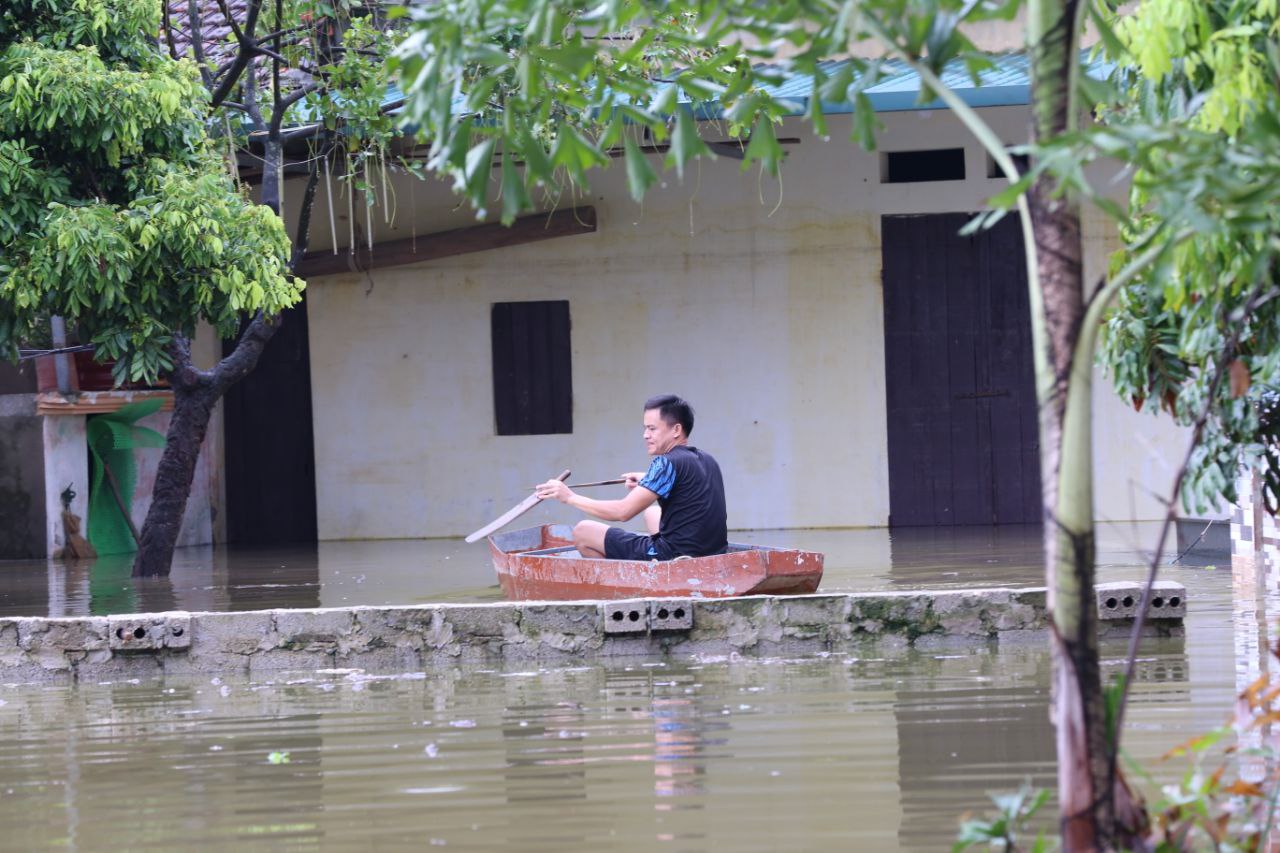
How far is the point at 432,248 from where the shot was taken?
15711 mm

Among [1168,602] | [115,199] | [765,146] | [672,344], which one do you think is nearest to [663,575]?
[1168,602]

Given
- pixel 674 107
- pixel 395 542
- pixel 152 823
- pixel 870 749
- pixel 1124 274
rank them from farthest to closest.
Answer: pixel 395 542
pixel 870 749
pixel 152 823
pixel 674 107
pixel 1124 274

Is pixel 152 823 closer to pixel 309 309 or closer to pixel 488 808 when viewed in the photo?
pixel 488 808

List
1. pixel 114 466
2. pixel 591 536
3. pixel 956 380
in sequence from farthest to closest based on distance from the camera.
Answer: pixel 956 380 → pixel 114 466 → pixel 591 536

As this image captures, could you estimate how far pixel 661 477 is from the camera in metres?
9.03

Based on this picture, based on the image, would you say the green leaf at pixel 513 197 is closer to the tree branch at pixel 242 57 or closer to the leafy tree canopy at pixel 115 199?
the leafy tree canopy at pixel 115 199

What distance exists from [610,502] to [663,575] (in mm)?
801

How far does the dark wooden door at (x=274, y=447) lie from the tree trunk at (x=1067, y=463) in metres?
13.8

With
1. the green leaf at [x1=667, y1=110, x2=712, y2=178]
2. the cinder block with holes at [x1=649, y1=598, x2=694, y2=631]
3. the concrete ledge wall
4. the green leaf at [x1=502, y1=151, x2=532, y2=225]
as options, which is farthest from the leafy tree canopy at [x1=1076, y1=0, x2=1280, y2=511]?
the cinder block with holes at [x1=649, y1=598, x2=694, y2=631]

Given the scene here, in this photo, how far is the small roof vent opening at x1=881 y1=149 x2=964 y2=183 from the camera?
15617mm

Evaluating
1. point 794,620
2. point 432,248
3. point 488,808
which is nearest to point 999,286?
point 432,248

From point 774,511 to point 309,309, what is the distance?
5221mm

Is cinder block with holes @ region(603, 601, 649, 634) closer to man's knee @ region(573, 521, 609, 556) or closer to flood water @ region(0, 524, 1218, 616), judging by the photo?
man's knee @ region(573, 521, 609, 556)

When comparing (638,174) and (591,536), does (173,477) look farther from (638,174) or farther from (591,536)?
(638,174)
